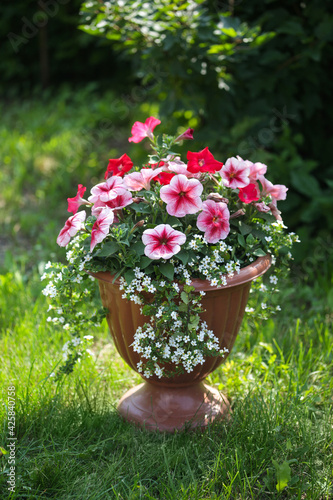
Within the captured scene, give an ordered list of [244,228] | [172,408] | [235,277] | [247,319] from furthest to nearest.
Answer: [247,319], [172,408], [244,228], [235,277]

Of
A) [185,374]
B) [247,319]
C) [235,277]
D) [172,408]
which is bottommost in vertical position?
[247,319]

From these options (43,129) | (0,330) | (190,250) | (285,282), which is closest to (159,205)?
(190,250)

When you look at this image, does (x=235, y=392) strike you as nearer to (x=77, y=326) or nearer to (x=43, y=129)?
(x=77, y=326)

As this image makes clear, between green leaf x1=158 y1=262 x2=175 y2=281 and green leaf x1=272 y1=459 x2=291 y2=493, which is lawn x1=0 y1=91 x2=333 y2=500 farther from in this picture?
green leaf x1=158 y1=262 x2=175 y2=281

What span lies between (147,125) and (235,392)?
1055 mm

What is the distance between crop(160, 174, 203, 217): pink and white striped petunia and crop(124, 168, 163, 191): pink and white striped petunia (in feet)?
0.36

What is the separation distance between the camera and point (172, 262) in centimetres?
164

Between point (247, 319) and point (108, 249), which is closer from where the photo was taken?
point (108, 249)

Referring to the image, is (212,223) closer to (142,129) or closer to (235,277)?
(235,277)

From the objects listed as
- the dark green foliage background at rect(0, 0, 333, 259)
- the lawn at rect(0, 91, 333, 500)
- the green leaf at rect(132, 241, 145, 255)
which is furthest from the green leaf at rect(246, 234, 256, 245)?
the dark green foliage background at rect(0, 0, 333, 259)

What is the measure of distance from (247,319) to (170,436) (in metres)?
0.82

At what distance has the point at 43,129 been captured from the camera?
509 cm

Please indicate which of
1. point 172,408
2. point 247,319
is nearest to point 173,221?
point 172,408

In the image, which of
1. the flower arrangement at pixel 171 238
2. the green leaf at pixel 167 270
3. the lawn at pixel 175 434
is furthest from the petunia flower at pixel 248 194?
the lawn at pixel 175 434
